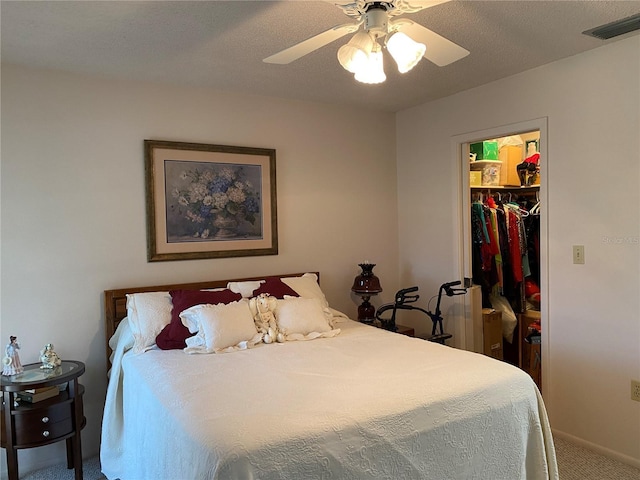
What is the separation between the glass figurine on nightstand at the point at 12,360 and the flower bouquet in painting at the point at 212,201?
109cm

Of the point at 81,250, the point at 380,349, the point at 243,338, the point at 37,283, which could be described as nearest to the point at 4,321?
the point at 37,283

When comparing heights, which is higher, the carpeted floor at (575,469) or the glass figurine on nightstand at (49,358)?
the glass figurine on nightstand at (49,358)

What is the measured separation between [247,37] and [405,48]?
108 cm

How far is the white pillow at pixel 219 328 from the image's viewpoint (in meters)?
2.70

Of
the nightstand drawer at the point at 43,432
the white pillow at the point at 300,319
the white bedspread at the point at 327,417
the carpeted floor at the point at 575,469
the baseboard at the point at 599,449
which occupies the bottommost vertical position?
the carpeted floor at the point at 575,469

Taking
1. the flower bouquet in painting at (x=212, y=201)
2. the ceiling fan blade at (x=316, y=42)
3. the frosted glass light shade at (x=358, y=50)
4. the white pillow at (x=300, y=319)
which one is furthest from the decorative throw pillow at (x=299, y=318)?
the frosted glass light shade at (x=358, y=50)

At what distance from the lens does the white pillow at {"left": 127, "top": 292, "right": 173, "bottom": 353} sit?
276 cm

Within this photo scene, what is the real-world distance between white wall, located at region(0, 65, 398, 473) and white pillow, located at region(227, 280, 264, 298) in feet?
0.89

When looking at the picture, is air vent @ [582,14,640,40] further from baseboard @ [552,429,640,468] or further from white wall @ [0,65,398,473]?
baseboard @ [552,429,640,468]

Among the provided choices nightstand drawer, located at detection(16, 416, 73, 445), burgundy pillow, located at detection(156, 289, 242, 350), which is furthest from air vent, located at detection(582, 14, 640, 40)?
nightstand drawer, located at detection(16, 416, 73, 445)

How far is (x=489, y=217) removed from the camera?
4.12 meters

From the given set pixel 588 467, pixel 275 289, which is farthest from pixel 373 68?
pixel 588 467

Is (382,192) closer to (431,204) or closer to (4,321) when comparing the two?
(431,204)

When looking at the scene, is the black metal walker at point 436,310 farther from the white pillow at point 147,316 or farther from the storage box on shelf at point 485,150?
the white pillow at point 147,316
